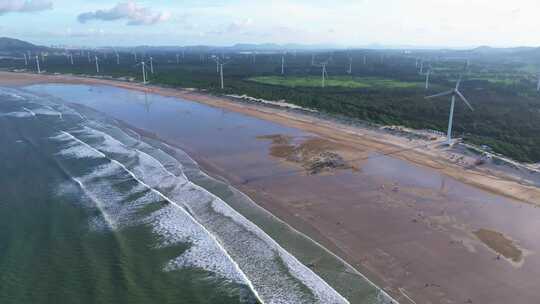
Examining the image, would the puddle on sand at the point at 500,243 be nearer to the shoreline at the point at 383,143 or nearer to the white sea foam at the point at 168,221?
the shoreline at the point at 383,143

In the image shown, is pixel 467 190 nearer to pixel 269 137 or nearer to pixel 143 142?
pixel 269 137

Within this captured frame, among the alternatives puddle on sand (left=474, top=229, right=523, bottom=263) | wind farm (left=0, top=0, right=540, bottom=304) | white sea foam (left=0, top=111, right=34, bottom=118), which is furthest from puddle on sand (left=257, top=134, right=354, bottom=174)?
white sea foam (left=0, top=111, right=34, bottom=118)

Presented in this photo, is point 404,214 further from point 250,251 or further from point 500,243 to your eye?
point 250,251

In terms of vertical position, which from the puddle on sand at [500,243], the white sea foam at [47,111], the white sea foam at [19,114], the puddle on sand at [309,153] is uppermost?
the white sea foam at [19,114]

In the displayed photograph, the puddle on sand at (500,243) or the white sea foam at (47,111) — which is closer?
the puddle on sand at (500,243)

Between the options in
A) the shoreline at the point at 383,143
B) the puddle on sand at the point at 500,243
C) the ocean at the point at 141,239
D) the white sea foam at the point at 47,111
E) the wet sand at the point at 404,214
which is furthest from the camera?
the white sea foam at the point at 47,111

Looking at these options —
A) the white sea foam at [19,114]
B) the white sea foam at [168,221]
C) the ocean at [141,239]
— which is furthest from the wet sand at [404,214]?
the white sea foam at [19,114]
